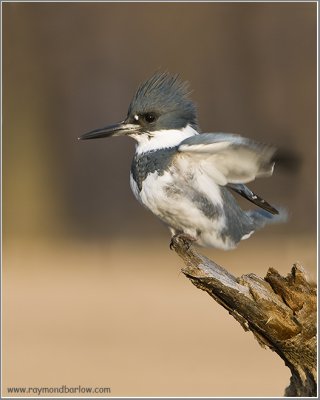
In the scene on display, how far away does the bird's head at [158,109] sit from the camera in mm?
3260

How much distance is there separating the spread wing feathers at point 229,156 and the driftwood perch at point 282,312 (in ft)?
1.24

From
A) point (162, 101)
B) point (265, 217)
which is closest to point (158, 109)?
point (162, 101)

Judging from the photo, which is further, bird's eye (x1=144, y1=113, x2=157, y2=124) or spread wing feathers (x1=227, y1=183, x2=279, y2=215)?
bird's eye (x1=144, y1=113, x2=157, y2=124)

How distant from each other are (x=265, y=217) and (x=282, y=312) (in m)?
0.81

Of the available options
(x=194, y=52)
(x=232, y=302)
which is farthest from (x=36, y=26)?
(x=232, y=302)

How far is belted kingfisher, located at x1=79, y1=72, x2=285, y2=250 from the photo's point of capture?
2855 millimetres

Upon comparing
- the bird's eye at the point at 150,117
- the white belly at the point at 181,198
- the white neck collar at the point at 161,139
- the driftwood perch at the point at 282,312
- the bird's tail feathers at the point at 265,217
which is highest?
the bird's eye at the point at 150,117

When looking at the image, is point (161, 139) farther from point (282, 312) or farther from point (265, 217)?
point (282, 312)

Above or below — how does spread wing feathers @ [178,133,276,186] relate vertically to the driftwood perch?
above

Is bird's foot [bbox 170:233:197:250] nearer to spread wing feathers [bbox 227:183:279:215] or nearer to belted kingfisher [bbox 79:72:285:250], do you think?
belted kingfisher [bbox 79:72:285:250]

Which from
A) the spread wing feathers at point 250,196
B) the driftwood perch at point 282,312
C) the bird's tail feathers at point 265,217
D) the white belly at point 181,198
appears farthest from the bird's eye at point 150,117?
the driftwood perch at point 282,312

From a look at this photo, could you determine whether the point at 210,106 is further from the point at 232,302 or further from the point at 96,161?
the point at 232,302

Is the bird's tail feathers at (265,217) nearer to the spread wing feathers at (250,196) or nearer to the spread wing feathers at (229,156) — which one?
the spread wing feathers at (250,196)

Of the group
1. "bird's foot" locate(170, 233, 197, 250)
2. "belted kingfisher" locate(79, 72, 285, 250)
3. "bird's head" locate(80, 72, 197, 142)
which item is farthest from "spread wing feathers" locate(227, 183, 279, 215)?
"bird's head" locate(80, 72, 197, 142)
